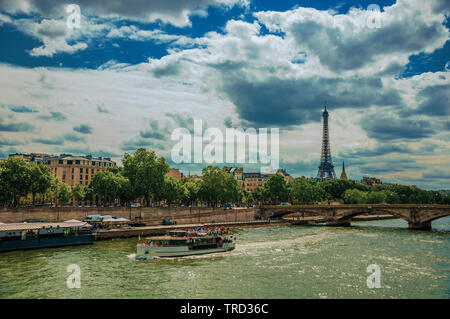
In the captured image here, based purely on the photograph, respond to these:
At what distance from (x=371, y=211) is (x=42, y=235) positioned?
63.4m

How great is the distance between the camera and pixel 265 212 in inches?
3910

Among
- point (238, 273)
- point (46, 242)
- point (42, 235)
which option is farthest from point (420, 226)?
point (42, 235)

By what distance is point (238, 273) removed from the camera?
104ft

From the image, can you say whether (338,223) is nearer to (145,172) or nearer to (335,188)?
(145,172)

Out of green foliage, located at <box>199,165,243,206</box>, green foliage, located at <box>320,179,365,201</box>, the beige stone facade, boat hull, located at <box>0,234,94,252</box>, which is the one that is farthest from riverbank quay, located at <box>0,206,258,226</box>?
green foliage, located at <box>320,179,365,201</box>

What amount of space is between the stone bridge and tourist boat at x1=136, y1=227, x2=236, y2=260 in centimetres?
4473

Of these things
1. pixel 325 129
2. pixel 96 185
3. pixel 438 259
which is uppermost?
pixel 325 129

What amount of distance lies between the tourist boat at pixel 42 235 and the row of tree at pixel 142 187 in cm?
3006

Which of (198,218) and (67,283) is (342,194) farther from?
(67,283)

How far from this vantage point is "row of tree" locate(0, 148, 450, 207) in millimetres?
73312

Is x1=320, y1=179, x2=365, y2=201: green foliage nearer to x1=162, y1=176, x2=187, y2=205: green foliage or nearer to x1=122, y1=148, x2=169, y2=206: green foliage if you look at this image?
x1=162, y1=176, x2=187, y2=205: green foliage

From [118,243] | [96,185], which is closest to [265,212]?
[96,185]
